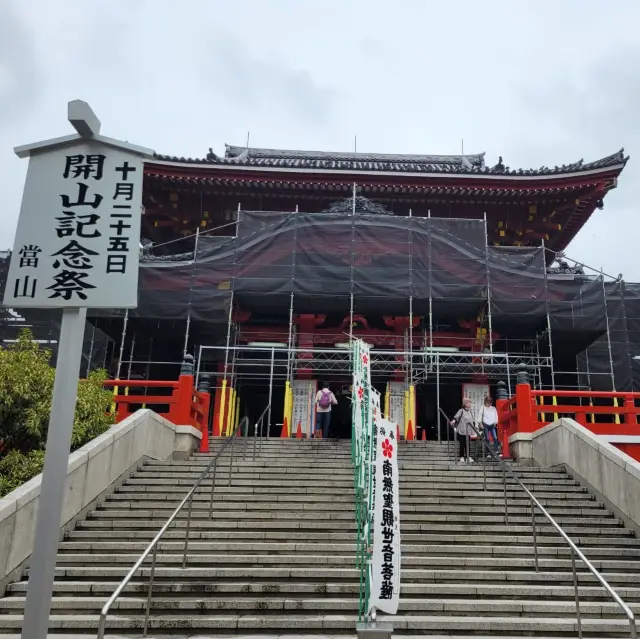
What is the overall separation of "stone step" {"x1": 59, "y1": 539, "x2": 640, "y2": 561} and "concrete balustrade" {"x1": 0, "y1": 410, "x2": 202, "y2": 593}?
694 mm

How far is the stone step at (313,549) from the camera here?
25.7 ft

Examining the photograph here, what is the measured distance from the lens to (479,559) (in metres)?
7.63

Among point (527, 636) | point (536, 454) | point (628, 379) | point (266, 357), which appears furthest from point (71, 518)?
point (628, 379)

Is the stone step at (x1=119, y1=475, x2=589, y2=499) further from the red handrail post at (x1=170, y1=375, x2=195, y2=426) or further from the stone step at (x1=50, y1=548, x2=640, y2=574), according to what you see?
the red handrail post at (x1=170, y1=375, x2=195, y2=426)

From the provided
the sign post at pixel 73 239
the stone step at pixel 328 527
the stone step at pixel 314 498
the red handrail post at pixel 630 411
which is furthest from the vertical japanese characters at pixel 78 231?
the red handrail post at pixel 630 411

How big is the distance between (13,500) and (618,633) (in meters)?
6.59

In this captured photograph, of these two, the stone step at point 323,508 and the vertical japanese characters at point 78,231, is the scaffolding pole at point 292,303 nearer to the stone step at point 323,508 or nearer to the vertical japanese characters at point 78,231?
the stone step at point 323,508

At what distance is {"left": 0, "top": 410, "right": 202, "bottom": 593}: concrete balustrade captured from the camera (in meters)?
7.07

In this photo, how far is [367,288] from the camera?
59.8 ft

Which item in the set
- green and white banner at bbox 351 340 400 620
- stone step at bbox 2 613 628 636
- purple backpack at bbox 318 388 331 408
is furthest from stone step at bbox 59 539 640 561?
purple backpack at bbox 318 388 331 408

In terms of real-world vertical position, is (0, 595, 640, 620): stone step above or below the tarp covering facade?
below

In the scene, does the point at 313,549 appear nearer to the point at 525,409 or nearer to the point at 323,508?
the point at 323,508

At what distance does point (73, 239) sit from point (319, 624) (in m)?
4.45

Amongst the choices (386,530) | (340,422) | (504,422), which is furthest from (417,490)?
(340,422)
